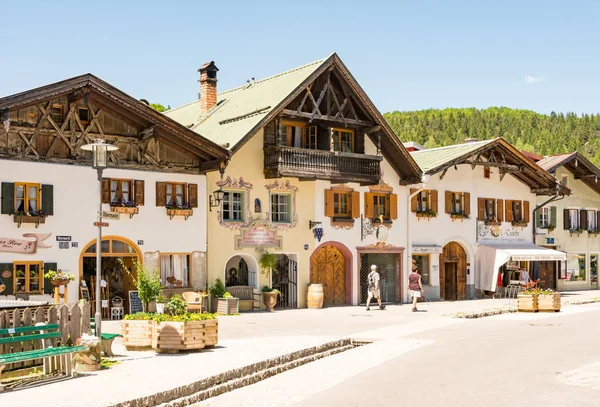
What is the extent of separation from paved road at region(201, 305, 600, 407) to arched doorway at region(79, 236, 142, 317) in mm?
9243

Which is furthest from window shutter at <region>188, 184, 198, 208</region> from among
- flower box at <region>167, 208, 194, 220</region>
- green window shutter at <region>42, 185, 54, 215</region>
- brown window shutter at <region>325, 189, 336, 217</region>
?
brown window shutter at <region>325, 189, 336, 217</region>

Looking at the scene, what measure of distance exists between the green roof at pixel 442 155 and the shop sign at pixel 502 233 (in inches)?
130

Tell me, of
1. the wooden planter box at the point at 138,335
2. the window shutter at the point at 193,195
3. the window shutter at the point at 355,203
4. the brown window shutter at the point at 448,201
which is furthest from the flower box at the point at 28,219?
the brown window shutter at the point at 448,201

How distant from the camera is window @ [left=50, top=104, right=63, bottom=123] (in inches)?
931

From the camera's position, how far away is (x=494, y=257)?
35344mm

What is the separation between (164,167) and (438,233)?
13354 mm

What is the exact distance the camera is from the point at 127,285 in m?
26.5

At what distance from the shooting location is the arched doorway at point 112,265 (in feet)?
81.1

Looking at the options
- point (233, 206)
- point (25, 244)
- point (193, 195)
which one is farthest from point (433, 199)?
point (25, 244)

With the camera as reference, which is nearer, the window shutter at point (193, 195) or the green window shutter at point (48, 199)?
the green window shutter at point (48, 199)

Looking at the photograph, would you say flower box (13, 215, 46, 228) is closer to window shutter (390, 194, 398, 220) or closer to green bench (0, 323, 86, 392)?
green bench (0, 323, 86, 392)

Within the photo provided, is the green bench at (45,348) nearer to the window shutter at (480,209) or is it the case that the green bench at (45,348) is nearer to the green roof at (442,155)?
the green roof at (442,155)

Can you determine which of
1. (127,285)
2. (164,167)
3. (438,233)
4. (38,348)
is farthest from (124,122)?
(438,233)

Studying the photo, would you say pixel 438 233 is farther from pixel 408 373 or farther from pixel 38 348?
pixel 38 348
